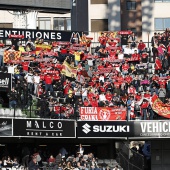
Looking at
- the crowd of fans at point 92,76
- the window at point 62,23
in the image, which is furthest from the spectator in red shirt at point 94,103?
the window at point 62,23

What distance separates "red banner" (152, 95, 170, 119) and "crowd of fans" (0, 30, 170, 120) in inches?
9.4

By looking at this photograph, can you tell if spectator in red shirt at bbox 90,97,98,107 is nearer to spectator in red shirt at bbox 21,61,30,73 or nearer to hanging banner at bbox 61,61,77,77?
hanging banner at bbox 61,61,77,77

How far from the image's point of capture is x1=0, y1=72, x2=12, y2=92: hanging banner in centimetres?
4025

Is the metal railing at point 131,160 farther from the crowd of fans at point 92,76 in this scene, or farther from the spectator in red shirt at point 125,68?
the spectator in red shirt at point 125,68

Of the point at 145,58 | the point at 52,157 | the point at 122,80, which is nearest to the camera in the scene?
the point at 52,157

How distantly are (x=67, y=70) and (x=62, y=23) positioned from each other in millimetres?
16716

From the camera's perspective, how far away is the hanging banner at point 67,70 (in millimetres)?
45188

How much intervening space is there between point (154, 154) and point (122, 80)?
4.14 meters

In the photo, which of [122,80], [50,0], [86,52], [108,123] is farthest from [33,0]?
[108,123]

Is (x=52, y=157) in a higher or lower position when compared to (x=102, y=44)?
lower

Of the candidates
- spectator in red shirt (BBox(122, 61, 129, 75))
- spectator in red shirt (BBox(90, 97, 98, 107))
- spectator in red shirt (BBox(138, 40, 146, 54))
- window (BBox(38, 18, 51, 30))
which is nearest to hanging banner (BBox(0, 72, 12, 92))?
spectator in red shirt (BBox(90, 97, 98, 107))

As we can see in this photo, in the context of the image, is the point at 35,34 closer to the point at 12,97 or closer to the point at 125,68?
the point at 125,68

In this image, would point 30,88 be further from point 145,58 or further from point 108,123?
point 145,58

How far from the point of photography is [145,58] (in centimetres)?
4747
